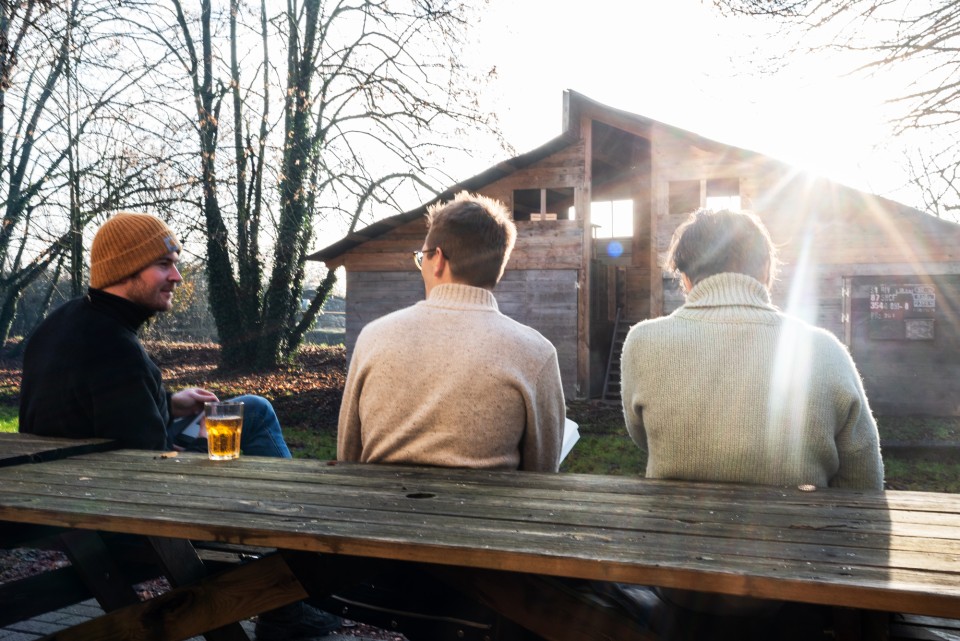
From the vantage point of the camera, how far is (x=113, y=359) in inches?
119

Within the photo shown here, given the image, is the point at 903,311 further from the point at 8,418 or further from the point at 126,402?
the point at 8,418

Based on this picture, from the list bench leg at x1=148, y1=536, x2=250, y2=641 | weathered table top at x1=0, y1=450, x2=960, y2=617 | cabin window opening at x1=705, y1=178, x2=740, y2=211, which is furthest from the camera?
cabin window opening at x1=705, y1=178, x2=740, y2=211

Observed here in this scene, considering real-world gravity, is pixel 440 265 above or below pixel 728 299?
above

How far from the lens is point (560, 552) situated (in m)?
1.56

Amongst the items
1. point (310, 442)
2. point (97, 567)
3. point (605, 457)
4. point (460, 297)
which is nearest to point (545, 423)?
point (460, 297)

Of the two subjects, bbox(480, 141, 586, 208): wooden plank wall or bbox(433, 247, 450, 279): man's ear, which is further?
bbox(480, 141, 586, 208): wooden plank wall

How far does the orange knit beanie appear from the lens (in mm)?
3361

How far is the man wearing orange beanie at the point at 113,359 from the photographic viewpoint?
303cm

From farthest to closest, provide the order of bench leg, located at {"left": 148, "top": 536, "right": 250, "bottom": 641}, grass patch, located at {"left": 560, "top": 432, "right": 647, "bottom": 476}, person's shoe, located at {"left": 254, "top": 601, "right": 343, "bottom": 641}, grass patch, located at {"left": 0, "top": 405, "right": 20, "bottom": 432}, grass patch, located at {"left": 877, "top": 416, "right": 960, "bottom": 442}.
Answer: grass patch, located at {"left": 0, "top": 405, "right": 20, "bottom": 432} < grass patch, located at {"left": 877, "top": 416, "right": 960, "bottom": 442} < grass patch, located at {"left": 560, "top": 432, "right": 647, "bottom": 476} < person's shoe, located at {"left": 254, "top": 601, "right": 343, "bottom": 641} < bench leg, located at {"left": 148, "top": 536, "right": 250, "bottom": 641}

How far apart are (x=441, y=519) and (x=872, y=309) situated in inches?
607

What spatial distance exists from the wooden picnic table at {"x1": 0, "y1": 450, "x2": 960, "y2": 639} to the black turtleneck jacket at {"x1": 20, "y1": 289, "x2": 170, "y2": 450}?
1.68 ft

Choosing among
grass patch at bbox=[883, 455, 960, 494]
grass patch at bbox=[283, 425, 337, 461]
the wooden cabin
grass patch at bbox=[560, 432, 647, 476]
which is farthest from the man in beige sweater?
the wooden cabin

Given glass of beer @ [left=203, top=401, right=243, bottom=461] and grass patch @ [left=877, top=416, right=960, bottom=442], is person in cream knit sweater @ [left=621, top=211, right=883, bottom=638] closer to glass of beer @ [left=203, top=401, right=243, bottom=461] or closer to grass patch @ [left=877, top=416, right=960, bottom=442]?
glass of beer @ [left=203, top=401, right=243, bottom=461]

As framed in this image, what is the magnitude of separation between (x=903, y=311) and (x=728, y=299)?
14631 millimetres
